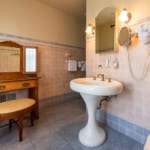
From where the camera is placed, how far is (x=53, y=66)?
9.53ft

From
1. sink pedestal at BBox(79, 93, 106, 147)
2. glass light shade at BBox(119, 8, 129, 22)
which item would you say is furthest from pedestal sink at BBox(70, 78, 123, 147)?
glass light shade at BBox(119, 8, 129, 22)

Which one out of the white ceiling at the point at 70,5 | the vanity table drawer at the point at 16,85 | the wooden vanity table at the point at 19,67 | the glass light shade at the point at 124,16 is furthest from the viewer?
the white ceiling at the point at 70,5

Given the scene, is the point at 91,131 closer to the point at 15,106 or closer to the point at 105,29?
the point at 15,106

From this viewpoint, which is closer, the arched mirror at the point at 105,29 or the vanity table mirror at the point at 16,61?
the arched mirror at the point at 105,29

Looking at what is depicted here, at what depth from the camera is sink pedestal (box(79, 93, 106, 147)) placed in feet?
4.97

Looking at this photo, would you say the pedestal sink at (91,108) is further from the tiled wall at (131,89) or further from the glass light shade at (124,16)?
the glass light shade at (124,16)

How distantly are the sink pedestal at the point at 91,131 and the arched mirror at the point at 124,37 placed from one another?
0.79 meters

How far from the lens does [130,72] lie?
167cm

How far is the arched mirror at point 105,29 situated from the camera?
185 cm

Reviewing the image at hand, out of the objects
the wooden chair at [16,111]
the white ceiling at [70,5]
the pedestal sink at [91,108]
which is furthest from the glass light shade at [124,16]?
the wooden chair at [16,111]

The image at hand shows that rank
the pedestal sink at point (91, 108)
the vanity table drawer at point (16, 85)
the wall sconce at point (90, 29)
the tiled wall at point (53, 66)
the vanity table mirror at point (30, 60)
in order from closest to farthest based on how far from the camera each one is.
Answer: the pedestal sink at point (91, 108), the vanity table drawer at point (16, 85), the wall sconce at point (90, 29), the vanity table mirror at point (30, 60), the tiled wall at point (53, 66)

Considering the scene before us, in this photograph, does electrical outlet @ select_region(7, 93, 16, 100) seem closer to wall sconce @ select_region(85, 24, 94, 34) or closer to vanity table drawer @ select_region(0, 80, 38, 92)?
vanity table drawer @ select_region(0, 80, 38, 92)

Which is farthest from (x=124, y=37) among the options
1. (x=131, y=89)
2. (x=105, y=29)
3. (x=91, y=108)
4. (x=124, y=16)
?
(x=91, y=108)

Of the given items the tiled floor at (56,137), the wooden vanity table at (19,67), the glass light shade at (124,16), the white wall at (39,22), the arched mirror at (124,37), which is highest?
the white wall at (39,22)
